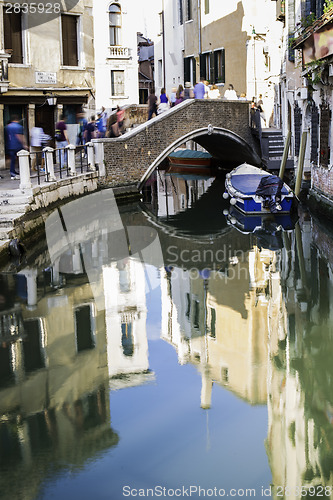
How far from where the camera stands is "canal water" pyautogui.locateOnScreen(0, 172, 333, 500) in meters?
4.36

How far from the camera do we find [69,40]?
1653 cm

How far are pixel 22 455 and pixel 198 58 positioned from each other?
21357 millimetres

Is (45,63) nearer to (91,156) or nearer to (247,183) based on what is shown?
(91,156)

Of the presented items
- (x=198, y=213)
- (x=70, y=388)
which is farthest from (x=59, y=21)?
(x=70, y=388)

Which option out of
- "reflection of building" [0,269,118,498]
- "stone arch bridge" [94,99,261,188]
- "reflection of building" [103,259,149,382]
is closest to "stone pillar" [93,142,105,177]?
"stone arch bridge" [94,99,261,188]

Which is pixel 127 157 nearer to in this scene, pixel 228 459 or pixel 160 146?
pixel 160 146

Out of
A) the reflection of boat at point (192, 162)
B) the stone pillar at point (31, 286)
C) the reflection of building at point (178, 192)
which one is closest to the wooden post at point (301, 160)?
the reflection of building at point (178, 192)

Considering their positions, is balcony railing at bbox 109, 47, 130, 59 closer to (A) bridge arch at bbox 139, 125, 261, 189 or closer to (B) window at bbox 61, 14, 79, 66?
(A) bridge arch at bbox 139, 125, 261, 189

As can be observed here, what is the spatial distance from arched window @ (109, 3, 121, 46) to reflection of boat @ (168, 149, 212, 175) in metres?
4.63

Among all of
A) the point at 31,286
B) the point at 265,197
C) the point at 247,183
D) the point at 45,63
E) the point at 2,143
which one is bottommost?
the point at 31,286

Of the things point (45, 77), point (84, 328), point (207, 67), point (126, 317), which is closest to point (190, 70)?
point (207, 67)

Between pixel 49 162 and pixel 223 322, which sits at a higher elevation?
pixel 49 162

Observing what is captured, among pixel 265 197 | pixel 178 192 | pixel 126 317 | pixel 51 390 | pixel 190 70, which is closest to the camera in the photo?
pixel 51 390

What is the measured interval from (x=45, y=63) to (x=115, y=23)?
405 inches
